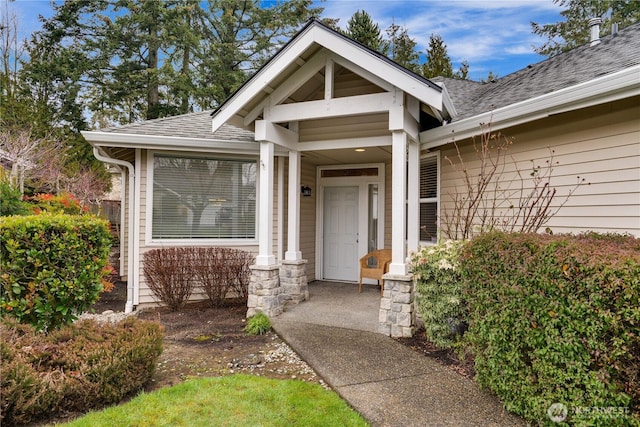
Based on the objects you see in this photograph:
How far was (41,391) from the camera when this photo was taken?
8.91 feet

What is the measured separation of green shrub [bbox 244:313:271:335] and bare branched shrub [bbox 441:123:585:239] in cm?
289

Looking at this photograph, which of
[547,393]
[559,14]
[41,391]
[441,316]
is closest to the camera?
[547,393]

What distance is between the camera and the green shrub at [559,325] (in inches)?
81.0

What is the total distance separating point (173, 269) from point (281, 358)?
120 inches

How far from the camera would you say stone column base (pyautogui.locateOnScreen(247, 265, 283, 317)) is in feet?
18.0

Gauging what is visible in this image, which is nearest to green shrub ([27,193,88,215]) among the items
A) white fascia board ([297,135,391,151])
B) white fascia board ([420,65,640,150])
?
white fascia board ([297,135,391,151])

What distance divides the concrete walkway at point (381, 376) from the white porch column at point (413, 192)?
1.31 m

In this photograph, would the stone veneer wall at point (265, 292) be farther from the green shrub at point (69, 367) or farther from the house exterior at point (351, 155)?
the green shrub at point (69, 367)

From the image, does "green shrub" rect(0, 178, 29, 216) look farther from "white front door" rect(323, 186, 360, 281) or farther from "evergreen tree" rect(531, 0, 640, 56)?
"evergreen tree" rect(531, 0, 640, 56)

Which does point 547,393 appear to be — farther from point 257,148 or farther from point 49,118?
point 49,118

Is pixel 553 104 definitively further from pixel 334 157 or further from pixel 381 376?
pixel 334 157

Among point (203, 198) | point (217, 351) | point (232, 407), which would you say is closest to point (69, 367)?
point (232, 407)

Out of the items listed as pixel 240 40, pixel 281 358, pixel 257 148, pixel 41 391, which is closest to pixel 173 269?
pixel 257 148

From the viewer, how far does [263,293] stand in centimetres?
553
